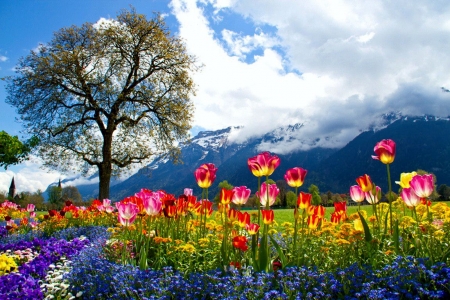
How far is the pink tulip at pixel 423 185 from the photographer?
4.14 meters

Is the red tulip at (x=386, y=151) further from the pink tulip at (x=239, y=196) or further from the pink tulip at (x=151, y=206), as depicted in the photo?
the pink tulip at (x=151, y=206)

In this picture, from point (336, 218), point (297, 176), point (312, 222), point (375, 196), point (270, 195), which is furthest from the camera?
point (336, 218)

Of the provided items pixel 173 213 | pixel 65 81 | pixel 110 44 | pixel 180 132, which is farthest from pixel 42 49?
pixel 173 213

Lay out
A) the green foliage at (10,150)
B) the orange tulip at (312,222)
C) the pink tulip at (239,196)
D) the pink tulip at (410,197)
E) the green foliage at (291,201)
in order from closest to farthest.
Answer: the pink tulip at (410,197), the pink tulip at (239,196), the orange tulip at (312,222), the green foliage at (291,201), the green foliage at (10,150)

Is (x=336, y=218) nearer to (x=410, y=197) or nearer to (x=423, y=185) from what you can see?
(x=410, y=197)

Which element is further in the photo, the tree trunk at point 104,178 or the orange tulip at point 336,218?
the tree trunk at point 104,178

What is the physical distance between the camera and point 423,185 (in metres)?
4.20

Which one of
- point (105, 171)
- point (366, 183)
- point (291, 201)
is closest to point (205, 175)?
point (366, 183)

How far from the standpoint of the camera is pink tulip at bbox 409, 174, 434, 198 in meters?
4.14

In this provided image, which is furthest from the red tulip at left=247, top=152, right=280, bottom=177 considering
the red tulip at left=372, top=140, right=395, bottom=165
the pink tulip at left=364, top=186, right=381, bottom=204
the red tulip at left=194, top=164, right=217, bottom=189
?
the pink tulip at left=364, top=186, right=381, bottom=204

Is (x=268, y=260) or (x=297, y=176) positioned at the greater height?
(x=297, y=176)

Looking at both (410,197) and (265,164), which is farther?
(410,197)

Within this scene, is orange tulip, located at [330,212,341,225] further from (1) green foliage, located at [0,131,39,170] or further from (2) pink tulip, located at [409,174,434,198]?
(1) green foliage, located at [0,131,39,170]

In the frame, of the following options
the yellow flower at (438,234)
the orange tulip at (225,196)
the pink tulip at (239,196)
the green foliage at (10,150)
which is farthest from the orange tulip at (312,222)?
the green foliage at (10,150)
